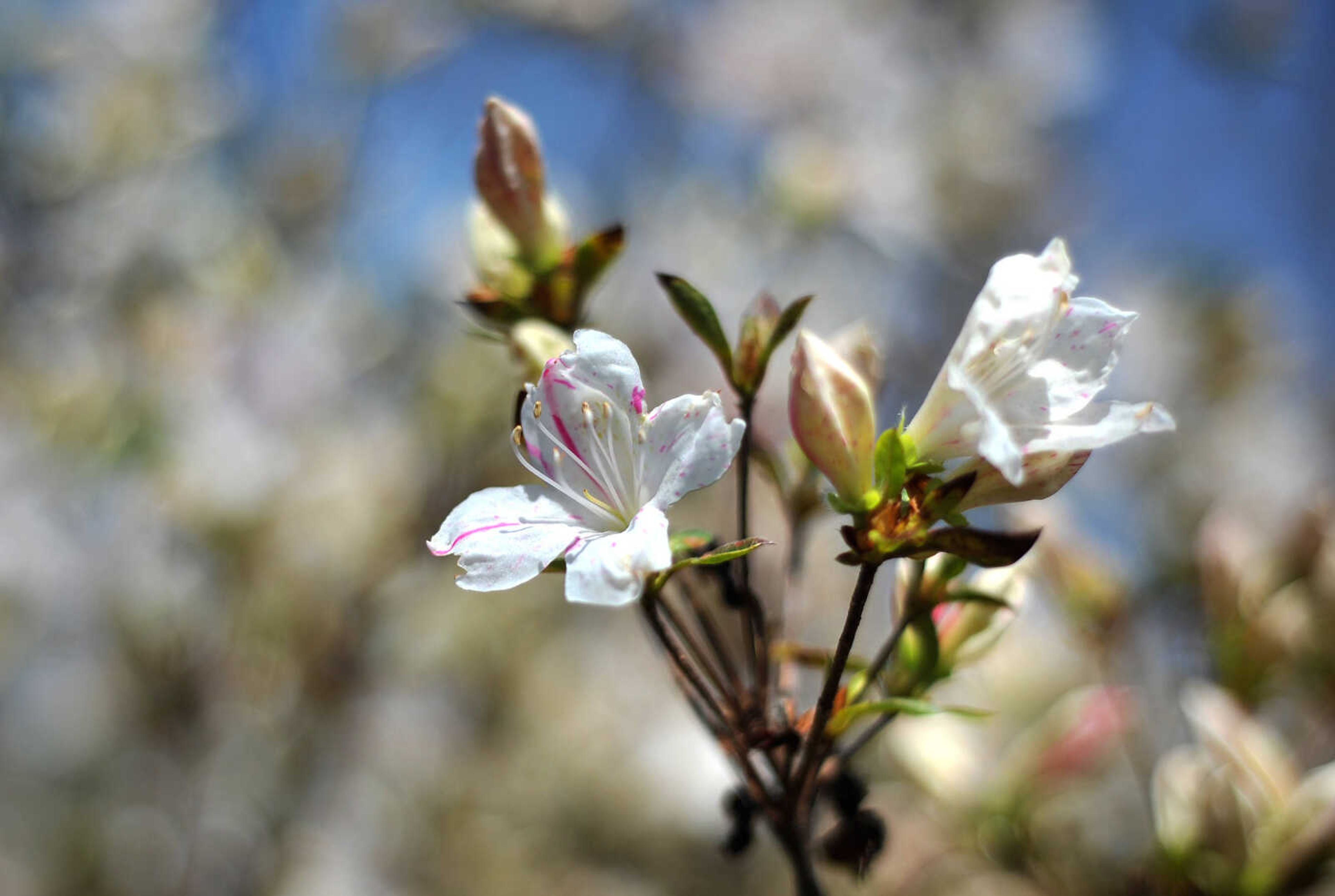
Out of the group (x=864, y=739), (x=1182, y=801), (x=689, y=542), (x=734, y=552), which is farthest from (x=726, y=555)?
(x=1182, y=801)

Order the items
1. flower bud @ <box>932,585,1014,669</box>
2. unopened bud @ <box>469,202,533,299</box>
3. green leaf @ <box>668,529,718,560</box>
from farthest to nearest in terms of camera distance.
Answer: unopened bud @ <box>469,202,533,299</box>
flower bud @ <box>932,585,1014,669</box>
green leaf @ <box>668,529,718,560</box>

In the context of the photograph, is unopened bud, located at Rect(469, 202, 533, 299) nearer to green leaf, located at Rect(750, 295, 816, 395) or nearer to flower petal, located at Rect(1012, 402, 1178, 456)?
green leaf, located at Rect(750, 295, 816, 395)

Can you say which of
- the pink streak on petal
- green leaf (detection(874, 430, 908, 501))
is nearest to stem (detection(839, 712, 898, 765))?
green leaf (detection(874, 430, 908, 501))

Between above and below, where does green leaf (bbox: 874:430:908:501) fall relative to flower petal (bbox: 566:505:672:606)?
above

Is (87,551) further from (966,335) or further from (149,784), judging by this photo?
(966,335)

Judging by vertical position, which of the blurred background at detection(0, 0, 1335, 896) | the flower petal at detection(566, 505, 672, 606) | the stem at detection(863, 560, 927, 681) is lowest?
the blurred background at detection(0, 0, 1335, 896)

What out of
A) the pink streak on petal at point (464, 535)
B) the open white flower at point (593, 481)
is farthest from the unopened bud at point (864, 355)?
the pink streak on petal at point (464, 535)
